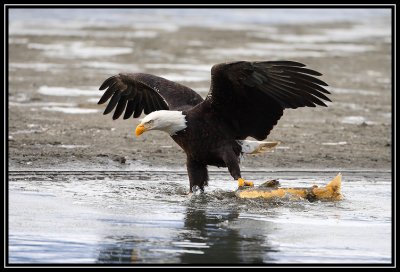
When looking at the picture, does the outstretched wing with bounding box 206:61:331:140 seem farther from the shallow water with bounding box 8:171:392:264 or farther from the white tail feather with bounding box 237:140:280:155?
the shallow water with bounding box 8:171:392:264

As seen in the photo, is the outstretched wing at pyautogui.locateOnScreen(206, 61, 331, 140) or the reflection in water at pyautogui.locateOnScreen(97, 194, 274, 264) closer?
the reflection in water at pyautogui.locateOnScreen(97, 194, 274, 264)

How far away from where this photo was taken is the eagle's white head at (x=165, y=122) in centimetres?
771

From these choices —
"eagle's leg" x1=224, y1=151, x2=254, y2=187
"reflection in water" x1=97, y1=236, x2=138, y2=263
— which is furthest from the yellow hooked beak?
"reflection in water" x1=97, y1=236, x2=138, y2=263

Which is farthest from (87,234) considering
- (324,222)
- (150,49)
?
(150,49)

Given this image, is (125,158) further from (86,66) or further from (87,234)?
(86,66)

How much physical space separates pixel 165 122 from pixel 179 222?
3.70 ft

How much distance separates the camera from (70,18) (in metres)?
23.8

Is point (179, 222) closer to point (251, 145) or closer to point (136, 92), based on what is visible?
point (251, 145)

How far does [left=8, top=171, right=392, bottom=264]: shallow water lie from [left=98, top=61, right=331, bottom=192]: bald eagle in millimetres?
296

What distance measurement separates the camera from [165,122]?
7715mm

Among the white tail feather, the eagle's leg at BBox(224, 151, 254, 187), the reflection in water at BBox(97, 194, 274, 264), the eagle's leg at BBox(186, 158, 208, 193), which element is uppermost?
the white tail feather

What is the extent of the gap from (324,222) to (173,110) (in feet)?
5.87

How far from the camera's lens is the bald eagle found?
24.6 feet

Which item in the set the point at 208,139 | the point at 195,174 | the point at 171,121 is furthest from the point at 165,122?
the point at 195,174
